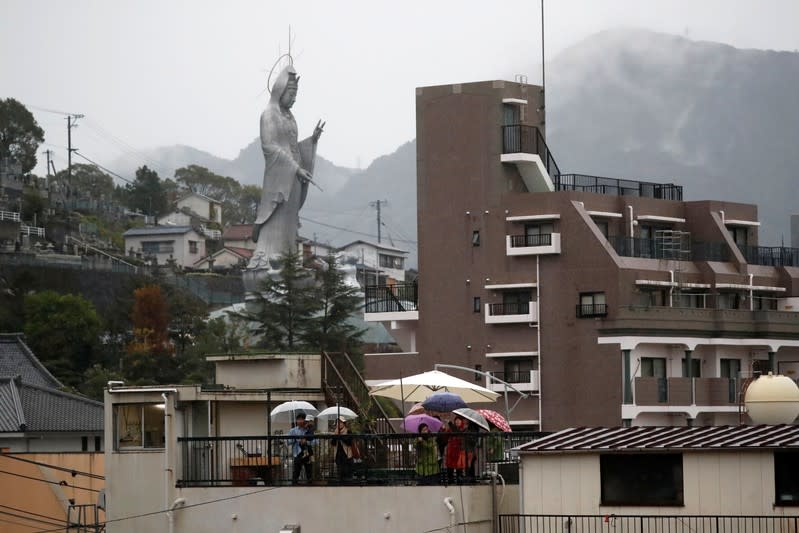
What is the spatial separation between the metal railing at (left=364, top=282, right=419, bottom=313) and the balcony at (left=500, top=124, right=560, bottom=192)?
5.79 m

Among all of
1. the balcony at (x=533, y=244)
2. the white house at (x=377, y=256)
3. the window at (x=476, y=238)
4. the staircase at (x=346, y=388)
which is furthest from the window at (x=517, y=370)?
the white house at (x=377, y=256)

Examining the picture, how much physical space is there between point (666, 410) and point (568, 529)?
3466 centimetres

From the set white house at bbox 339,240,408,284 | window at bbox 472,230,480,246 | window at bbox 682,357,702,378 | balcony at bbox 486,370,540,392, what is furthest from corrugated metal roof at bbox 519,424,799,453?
white house at bbox 339,240,408,284

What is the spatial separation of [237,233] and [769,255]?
324 feet

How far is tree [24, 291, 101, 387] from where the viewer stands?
97.8m

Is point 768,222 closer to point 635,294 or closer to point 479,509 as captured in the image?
point 635,294

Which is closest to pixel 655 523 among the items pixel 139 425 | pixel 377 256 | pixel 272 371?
pixel 139 425

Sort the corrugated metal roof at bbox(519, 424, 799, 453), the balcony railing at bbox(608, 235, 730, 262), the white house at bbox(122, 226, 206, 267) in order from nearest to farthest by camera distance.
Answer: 1. the corrugated metal roof at bbox(519, 424, 799, 453)
2. the balcony railing at bbox(608, 235, 730, 262)
3. the white house at bbox(122, 226, 206, 267)

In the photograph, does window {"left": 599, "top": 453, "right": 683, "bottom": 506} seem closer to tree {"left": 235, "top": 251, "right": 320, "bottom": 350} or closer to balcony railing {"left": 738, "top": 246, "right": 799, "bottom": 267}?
balcony railing {"left": 738, "top": 246, "right": 799, "bottom": 267}

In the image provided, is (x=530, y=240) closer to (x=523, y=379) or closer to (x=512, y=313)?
(x=512, y=313)

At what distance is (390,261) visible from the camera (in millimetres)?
179375

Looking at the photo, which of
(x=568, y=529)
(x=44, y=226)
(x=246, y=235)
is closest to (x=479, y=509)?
(x=568, y=529)

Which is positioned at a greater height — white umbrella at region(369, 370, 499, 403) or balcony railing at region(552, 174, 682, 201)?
balcony railing at region(552, 174, 682, 201)

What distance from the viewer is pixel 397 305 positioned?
69.4m
